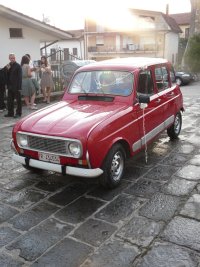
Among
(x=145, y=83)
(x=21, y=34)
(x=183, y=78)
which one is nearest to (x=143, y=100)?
(x=145, y=83)

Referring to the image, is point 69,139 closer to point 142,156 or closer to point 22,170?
point 22,170

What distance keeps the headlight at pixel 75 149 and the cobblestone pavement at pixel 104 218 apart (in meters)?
0.73

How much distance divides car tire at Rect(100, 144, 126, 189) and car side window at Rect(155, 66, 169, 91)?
2.07 metres

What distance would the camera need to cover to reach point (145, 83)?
594cm

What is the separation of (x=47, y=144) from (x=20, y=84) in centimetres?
595

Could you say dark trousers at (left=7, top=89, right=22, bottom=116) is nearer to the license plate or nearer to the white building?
the white building

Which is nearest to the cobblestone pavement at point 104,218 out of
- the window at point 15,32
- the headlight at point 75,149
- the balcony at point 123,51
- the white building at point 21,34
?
the headlight at point 75,149

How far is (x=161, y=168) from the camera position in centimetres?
584

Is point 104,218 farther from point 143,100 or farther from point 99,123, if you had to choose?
point 143,100

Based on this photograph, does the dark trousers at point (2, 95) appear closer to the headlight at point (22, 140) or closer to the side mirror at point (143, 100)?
the headlight at point (22, 140)

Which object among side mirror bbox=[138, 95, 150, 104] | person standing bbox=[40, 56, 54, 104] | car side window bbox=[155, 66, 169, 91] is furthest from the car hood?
person standing bbox=[40, 56, 54, 104]

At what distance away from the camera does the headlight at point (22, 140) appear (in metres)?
4.97

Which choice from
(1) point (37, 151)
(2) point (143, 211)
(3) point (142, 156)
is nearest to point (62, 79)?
(3) point (142, 156)

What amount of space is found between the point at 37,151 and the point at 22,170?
1294 mm
